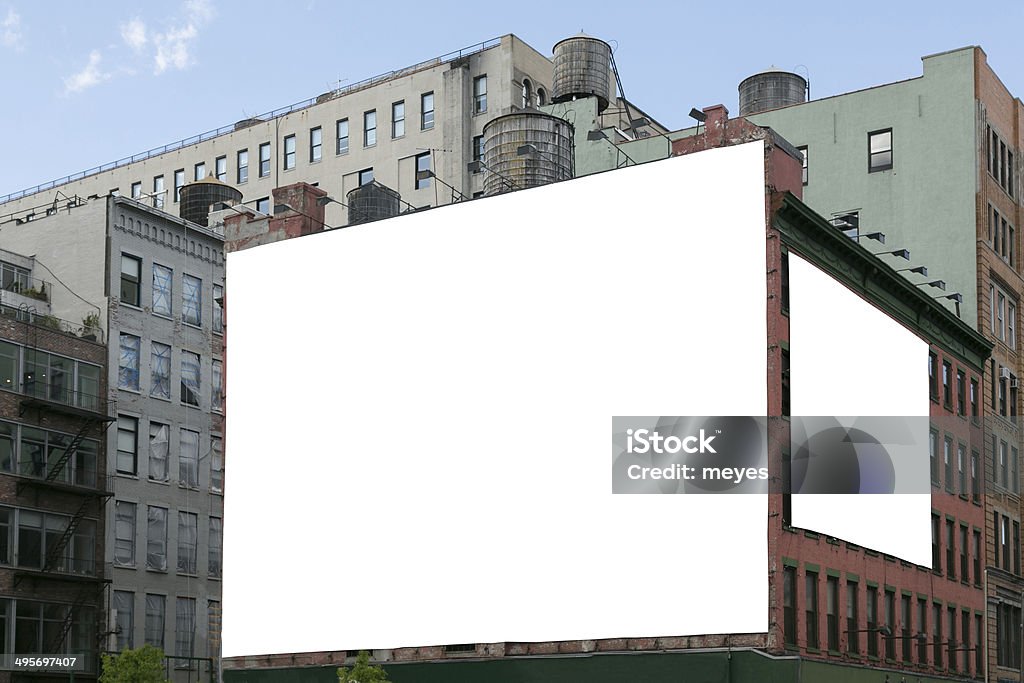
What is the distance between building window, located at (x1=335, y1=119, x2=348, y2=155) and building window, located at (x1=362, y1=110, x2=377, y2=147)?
144 centimetres

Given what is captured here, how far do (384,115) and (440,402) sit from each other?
1699 inches

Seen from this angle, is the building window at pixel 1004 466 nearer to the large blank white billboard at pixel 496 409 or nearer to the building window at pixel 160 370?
the large blank white billboard at pixel 496 409

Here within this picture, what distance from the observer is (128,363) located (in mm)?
61719

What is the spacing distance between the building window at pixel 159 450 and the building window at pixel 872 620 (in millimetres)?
28741

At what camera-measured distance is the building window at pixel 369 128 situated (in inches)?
3558

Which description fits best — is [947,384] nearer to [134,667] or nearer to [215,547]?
[215,547]

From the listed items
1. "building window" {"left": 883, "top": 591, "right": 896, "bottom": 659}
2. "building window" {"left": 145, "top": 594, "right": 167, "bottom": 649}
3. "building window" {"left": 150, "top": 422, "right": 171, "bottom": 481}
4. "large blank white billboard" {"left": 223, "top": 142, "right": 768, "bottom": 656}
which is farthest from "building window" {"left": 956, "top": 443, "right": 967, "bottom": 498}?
"building window" {"left": 145, "top": 594, "right": 167, "bottom": 649}

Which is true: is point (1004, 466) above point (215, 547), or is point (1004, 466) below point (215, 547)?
above

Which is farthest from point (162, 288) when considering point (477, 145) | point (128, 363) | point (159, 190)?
point (159, 190)

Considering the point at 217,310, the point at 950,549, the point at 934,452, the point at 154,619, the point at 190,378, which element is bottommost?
the point at 154,619

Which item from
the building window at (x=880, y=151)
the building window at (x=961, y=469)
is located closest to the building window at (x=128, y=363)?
the building window at (x=880, y=151)

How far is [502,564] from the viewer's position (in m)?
47.3

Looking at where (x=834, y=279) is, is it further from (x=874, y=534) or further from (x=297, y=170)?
(x=297, y=170)

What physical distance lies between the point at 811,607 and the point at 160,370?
98.8 feet
